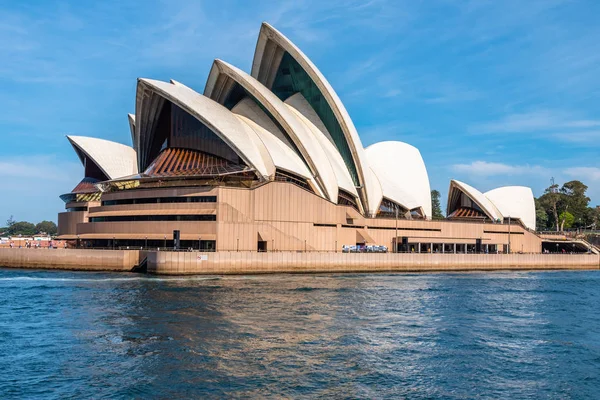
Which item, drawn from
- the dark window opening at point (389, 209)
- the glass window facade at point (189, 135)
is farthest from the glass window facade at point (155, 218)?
the dark window opening at point (389, 209)

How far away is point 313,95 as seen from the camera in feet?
236

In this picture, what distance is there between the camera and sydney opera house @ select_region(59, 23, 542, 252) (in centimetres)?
5762

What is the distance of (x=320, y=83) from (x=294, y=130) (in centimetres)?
751

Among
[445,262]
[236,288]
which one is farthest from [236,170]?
[445,262]

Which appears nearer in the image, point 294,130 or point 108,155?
point 294,130

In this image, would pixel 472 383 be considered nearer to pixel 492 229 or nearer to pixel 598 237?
pixel 492 229

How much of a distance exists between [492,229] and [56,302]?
6436 cm

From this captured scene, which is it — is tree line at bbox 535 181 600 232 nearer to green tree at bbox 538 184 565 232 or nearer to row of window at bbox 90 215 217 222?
green tree at bbox 538 184 565 232

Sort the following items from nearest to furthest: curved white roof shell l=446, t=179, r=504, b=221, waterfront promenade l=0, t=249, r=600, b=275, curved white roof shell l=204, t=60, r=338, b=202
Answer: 1. waterfront promenade l=0, t=249, r=600, b=275
2. curved white roof shell l=204, t=60, r=338, b=202
3. curved white roof shell l=446, t=179, r=504, b=221

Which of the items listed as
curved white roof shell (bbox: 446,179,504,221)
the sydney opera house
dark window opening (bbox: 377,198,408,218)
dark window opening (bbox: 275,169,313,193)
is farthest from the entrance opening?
curved white roof shell (bbox: 446,179,504,221)

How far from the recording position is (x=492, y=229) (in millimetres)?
82125

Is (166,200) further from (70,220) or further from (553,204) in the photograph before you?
(553,204)

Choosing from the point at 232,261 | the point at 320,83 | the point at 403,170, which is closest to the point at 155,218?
the point at 232,261

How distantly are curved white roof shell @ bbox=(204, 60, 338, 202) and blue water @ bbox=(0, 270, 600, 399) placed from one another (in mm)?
24936
